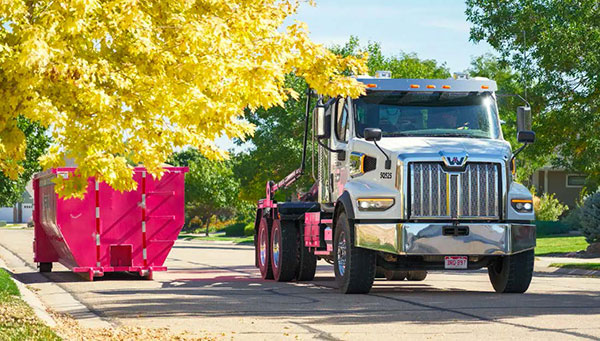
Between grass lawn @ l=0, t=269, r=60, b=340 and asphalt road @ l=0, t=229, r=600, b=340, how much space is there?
3.26 feet

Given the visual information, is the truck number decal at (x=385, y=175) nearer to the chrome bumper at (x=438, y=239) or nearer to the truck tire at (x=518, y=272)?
the chrome bumper at (x=438, y=239)

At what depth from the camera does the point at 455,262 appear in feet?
47.2

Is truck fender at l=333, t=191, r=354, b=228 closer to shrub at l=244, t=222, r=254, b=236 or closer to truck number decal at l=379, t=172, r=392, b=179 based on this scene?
truck number decal at l=379, t=172, r=392, b=179

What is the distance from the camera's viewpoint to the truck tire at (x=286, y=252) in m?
18.3

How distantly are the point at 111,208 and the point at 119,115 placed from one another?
8529mm

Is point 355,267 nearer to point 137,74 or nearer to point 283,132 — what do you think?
point 137,74

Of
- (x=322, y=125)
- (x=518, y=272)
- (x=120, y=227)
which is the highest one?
(x=322, y=125)

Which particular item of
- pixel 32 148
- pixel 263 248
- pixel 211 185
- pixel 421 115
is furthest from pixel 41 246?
pixel 211 185

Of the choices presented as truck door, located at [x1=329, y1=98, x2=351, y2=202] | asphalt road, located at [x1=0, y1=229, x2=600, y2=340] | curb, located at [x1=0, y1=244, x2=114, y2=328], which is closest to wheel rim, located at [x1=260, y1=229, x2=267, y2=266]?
asphalt road, located at [x1=0, y1=229, x2=600, y2=340]

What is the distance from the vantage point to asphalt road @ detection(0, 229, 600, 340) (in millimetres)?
10414

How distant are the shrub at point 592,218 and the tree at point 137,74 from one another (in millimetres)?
19314

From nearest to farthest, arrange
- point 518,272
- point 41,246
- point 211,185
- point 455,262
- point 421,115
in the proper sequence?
point 455,262, point 518,272, point 421,115, point 41,246, point 211,185

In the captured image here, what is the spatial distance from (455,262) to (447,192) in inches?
40.8

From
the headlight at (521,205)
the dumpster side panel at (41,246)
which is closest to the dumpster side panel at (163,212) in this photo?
the dumpster side panel at (41,246)
